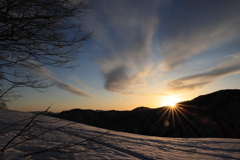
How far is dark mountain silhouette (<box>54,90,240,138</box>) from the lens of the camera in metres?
40.4

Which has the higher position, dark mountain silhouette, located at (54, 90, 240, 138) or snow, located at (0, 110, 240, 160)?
dark mountain silhouette, located at (54, 90, 240, 138)

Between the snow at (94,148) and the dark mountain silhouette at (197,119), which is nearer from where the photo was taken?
the snow at (94,148)

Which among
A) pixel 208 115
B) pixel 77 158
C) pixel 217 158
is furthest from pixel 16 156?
pixel 208 115

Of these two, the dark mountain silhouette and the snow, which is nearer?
the snow

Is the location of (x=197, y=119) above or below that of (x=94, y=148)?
above

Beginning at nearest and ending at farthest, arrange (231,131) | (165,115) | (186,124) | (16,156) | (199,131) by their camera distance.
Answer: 1. (16,156)
2. (231,131)
3. (199,131)
4. (186,124)
5. (165,115)

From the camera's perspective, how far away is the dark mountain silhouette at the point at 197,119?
1591 inches

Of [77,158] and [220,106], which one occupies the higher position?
[220,106]

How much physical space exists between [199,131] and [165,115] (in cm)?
1498

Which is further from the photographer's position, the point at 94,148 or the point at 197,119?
the point at 197,119

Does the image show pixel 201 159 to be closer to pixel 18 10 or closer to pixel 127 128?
pixel 18 10

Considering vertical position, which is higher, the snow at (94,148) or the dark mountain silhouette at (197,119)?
the dark mountain silhouette at (197,119)

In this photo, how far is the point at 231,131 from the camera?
38.0 metres

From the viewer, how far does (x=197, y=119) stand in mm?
46156
